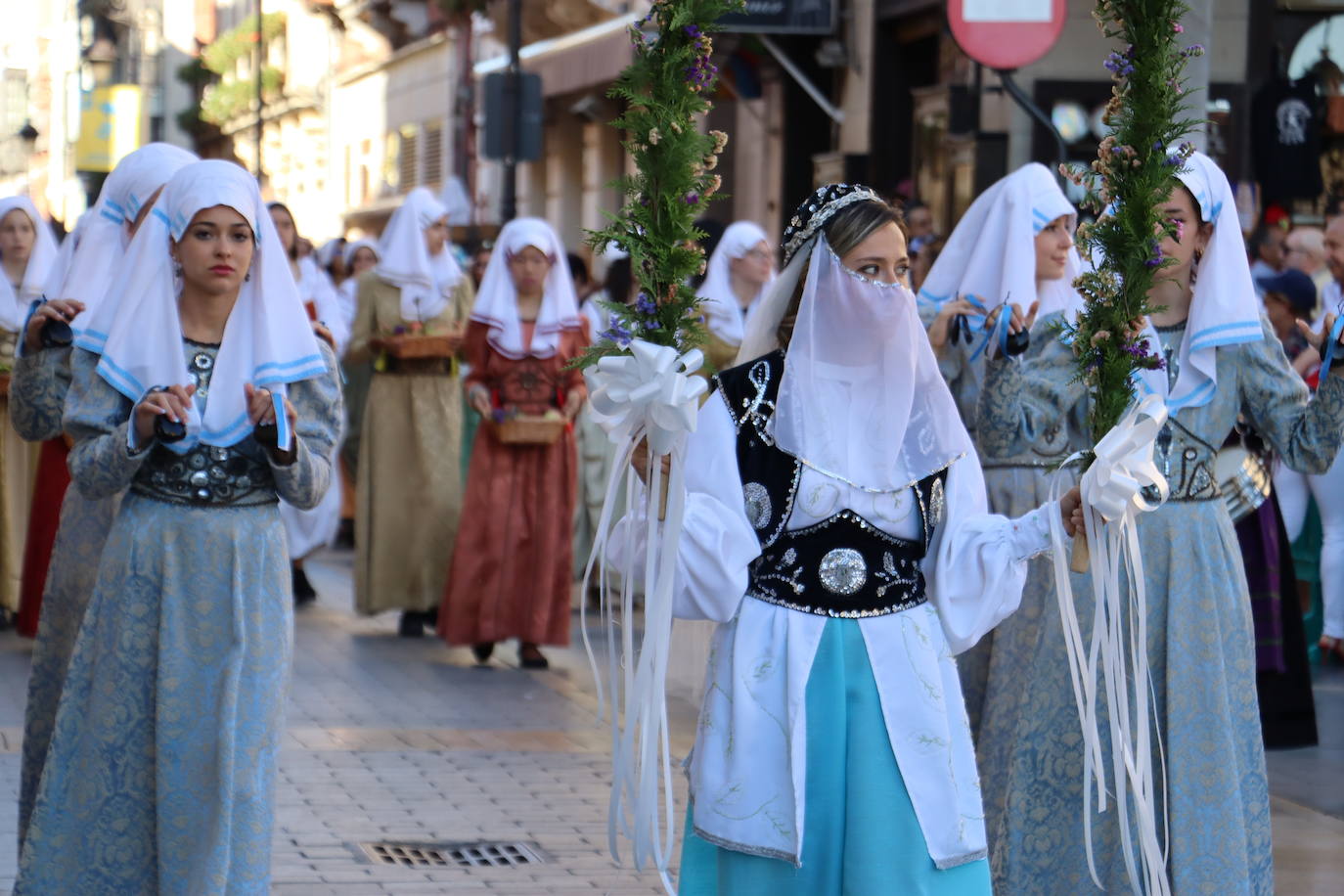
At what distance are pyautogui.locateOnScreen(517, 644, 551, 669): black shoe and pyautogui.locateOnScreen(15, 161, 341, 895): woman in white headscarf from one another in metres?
5.33

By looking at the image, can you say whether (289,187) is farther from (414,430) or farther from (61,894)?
(61,894)

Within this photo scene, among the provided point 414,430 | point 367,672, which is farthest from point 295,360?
point 414,430

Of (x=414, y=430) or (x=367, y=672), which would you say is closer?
(x=367, y=672)

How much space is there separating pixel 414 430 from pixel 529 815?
474cm

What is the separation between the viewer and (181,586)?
5.48 metres

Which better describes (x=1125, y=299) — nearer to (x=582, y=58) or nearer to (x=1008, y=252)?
(x=1008, y=252)

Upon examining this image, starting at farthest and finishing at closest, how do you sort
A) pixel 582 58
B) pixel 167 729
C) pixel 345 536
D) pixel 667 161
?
1. pixel 582 58
2. pixel 345 536
3. pixel 167 729
4. pixel 667 161

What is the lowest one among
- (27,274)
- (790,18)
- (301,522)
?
(301,522)

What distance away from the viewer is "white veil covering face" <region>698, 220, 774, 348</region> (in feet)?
39.4

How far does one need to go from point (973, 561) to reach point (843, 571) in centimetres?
29

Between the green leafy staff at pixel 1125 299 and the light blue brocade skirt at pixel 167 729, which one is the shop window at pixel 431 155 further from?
the green leafy staff at pixel 1125 299

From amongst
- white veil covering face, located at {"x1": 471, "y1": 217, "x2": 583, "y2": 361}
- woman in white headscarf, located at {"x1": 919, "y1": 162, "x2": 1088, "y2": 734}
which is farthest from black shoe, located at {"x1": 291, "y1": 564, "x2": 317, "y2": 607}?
woman in white headscarf, located at {"x1": 919, "y1": 162, "x2": 1088, "y2": 734}

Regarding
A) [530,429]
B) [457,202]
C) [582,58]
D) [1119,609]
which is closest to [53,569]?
[1119,609]

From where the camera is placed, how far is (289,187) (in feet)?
173
